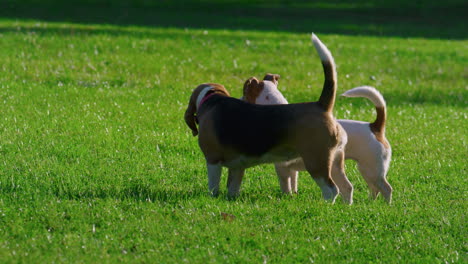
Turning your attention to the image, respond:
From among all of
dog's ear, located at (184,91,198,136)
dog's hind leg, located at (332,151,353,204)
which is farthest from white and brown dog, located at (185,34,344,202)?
dog's hind leg, located at (332,151,353,204)

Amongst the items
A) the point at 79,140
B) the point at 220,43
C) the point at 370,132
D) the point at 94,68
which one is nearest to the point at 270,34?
the point at 220,43

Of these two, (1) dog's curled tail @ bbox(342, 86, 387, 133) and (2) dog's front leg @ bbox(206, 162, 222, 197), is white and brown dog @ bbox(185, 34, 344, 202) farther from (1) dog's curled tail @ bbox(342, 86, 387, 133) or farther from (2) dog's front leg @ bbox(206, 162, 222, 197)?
(1) dog's curled tail @ bbox(342, 86, 387, 133)

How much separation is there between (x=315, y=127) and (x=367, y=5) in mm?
30920

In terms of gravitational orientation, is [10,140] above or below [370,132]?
below

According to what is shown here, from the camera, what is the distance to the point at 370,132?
774 cm

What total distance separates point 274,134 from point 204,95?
1083mm

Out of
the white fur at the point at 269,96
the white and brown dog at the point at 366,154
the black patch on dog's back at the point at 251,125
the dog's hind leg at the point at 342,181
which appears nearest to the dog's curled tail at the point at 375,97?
the white and brown dog at the point at 366,154

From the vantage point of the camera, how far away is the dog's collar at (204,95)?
765 centimetres

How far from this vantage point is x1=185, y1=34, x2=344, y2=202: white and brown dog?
6.89 m

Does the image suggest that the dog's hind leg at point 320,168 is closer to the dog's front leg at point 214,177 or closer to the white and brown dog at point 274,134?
the white and brown dog at point 274,134

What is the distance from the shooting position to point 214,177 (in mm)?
7395

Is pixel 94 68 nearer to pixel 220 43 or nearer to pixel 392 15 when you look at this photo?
pixel 220 43

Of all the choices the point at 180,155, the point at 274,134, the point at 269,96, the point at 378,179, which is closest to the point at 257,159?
the point at 274,134

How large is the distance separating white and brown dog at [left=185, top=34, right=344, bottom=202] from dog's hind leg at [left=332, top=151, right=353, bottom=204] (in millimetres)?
510
